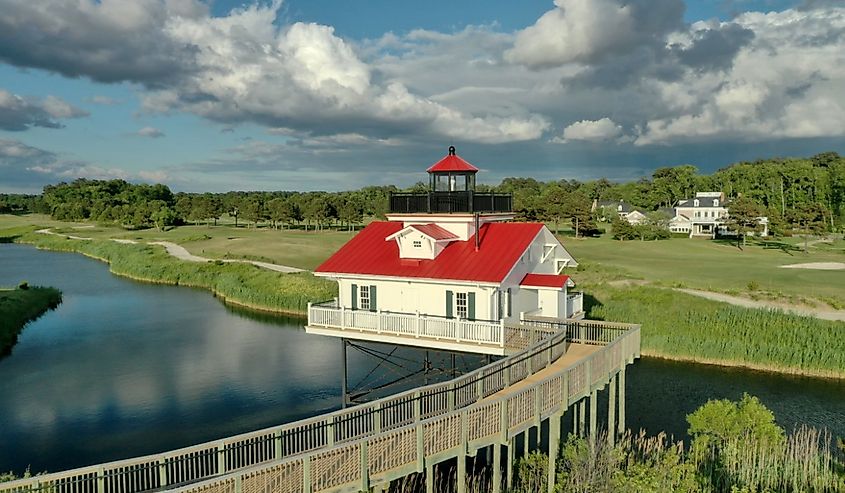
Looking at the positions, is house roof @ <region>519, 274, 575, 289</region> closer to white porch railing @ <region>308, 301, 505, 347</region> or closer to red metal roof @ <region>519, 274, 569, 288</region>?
red metal roof @ <region>519, 274, 569, 288</region>

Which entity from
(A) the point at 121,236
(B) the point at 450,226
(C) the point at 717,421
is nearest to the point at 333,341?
(B) the point at 450,226

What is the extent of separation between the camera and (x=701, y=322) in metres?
40.9

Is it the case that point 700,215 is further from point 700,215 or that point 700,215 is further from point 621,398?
point 621,398

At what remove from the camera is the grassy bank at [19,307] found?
4697cm

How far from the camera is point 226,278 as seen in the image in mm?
68812

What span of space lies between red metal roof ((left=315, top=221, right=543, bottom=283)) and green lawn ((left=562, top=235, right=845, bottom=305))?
96.8 feet

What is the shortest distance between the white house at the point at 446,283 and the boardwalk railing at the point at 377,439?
3.19m

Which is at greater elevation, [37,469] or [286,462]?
[286,462]

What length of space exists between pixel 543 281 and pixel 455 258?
3.77 m

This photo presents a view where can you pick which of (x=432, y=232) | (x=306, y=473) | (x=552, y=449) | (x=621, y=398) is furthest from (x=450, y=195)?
(x=306, y=473)

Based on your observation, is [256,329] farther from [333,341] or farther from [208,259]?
[208,259]

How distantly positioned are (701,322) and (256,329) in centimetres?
3139

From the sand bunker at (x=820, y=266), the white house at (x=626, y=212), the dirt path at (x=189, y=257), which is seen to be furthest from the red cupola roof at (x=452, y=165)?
the white house at (x=626, y=212)

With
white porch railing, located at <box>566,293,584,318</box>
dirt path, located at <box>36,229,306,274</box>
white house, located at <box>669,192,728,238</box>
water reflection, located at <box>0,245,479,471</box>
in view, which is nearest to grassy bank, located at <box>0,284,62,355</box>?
water reflection, located at <box>0,245,479,471</box>
